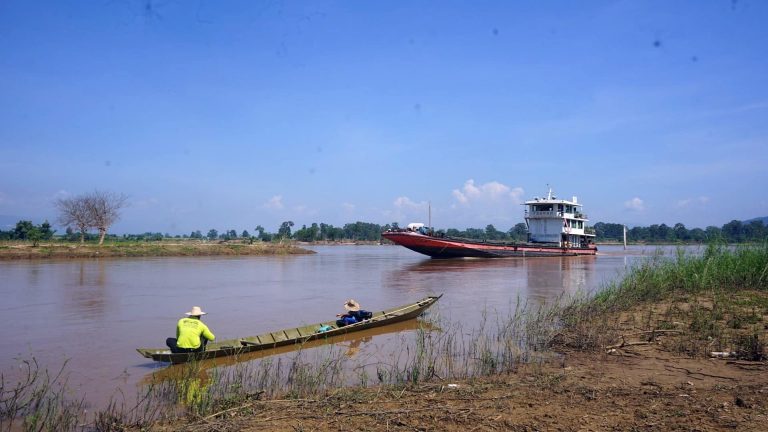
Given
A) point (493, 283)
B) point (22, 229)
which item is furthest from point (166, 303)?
point (22, 229)

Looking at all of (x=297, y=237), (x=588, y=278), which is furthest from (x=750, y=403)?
(x=297, y=237)

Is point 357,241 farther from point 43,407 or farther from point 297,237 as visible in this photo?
point 43,407

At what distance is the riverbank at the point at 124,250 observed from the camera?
35.6m

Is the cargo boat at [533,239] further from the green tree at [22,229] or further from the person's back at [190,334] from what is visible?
the green tree at [22,229]

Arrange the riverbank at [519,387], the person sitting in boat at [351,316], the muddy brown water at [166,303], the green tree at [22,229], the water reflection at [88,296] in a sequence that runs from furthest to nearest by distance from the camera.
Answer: the green tree at [22,229] → the water reflection at [88,296] → the person sitting in boat at [351,316] → the muddy brown water at [166,303] → the riverbank at [519,387]

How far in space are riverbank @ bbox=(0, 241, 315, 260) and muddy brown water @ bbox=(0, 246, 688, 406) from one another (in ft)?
20.8

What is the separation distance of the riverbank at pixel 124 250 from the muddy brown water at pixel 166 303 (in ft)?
20.8

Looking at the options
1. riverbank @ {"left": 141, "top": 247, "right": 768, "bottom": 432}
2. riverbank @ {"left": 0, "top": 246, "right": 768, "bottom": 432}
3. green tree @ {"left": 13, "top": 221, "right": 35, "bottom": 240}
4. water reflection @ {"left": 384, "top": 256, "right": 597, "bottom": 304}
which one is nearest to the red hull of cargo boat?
water reflection @ {"left": 384, "top": 256, "right": 597, "bottom": 304}

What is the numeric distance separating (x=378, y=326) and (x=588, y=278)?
56.8 feet

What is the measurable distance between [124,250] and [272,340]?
37272mm

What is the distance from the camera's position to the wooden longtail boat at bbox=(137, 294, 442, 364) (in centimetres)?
800

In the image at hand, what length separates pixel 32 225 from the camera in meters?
47.8

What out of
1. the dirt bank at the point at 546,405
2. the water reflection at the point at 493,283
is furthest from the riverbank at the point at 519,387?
the water reflection at the point at 493,283

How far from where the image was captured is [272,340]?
9.20 m
